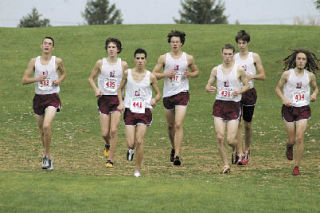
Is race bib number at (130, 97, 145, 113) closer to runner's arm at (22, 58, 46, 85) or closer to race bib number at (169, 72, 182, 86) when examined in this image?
runner's arm at (22, 58, 46, 85)

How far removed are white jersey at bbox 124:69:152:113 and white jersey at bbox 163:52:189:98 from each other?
1.92 m

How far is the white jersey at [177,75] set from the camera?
1564 cm

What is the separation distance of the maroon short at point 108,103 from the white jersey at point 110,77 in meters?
0.08

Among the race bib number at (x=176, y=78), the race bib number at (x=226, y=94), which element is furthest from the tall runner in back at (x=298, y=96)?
the race bib number at (x=176, y=78)

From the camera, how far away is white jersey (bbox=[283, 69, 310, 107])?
1432 centimetres

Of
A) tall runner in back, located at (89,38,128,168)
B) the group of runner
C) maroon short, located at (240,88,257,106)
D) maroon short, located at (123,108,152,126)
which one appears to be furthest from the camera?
maroon short, located at (240,88,257,106)

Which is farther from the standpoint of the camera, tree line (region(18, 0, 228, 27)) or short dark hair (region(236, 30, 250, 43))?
tree line (region(18, 0, 228, 27))

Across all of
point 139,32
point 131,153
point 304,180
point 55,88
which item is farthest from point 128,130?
point 139,32

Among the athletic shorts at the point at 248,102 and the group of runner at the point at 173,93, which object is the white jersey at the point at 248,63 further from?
the athletic shorts at the point at 248,102

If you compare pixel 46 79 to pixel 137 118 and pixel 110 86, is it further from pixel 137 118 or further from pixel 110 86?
pixel 137 118

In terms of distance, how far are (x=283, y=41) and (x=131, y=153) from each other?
31.1 m

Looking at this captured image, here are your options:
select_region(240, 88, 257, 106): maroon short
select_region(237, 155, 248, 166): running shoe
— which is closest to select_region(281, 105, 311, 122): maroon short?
select_region(240, 88, 257, 106): maroon short

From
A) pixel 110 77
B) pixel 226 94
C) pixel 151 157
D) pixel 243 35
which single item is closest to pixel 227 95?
pixel 226 94

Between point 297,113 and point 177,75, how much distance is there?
270 centimetres
